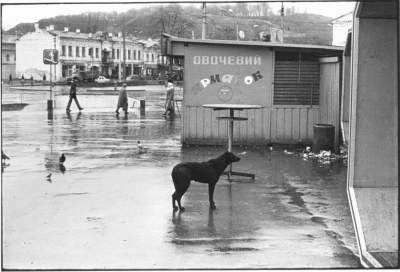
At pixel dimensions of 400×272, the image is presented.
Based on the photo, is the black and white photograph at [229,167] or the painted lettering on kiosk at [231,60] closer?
the black and white photograph at [229,167]

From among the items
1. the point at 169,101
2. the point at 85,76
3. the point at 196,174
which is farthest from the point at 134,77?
the point at 196,174

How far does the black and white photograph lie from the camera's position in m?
6.81

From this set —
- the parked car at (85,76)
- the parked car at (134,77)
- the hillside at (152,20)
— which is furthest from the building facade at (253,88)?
the parked car at (134,77)

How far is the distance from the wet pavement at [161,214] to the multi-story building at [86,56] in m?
49.4

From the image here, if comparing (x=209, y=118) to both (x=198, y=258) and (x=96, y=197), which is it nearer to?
(x=96, y=197)

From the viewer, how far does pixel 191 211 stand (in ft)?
30.4

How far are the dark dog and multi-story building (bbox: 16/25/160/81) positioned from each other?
5343 cm

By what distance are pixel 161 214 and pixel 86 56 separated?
66.5 metres

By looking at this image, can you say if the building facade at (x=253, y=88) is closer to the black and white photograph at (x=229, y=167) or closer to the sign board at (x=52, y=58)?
the black and white photograph at (x=229, y=167)

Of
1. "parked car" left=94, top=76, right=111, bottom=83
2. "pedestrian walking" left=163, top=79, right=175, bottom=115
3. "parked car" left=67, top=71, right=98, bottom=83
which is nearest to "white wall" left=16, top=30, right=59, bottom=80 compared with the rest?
"parked car" left=67, top=71, right=98, bottom=83

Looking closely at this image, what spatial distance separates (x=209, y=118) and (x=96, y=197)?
22.9 feet

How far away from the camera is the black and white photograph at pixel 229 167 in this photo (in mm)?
6812

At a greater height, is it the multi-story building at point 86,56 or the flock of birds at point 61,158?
the multi-story building at point 86,56

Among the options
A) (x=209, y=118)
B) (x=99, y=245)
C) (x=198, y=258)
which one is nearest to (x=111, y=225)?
(x=99, y=245)
